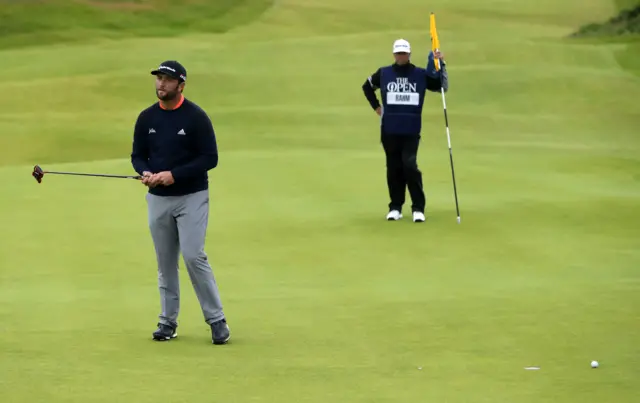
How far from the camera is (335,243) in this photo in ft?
48.3

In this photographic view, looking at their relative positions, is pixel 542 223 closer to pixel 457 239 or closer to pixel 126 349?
pixel 457 239

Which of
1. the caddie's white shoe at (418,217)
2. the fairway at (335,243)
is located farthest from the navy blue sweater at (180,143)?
the caddie's white shoe at (418,217)

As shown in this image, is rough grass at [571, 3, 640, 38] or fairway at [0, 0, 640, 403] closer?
fairway at [0, 0, 640, 403]

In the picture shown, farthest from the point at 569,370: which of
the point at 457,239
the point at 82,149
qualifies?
the point at 82,149

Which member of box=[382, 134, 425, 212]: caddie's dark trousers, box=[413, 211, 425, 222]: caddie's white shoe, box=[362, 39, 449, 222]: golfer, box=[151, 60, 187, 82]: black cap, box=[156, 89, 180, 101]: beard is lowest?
box=[413, 211, 425, 222]: caddie's white shoe

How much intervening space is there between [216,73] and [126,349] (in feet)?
86.6

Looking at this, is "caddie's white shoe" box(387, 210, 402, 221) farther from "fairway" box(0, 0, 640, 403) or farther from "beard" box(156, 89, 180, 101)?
"beard" box(156, 89, 180, 101)

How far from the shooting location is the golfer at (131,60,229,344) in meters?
9.85

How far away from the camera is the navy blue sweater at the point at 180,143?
9859 mm

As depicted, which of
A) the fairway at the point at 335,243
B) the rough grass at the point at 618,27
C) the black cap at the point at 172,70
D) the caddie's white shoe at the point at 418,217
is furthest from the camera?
the rough grass at the point at 618,27

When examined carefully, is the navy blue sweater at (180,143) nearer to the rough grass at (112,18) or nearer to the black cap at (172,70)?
the black cap at (172,70)

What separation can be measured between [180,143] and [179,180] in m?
0.27

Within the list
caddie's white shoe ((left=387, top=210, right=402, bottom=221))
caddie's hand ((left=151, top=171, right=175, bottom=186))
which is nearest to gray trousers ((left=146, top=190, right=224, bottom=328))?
caddie's hand ((left=151, top=171, right=175, bottom=186))

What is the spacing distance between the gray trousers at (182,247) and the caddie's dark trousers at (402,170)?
21.6ft
